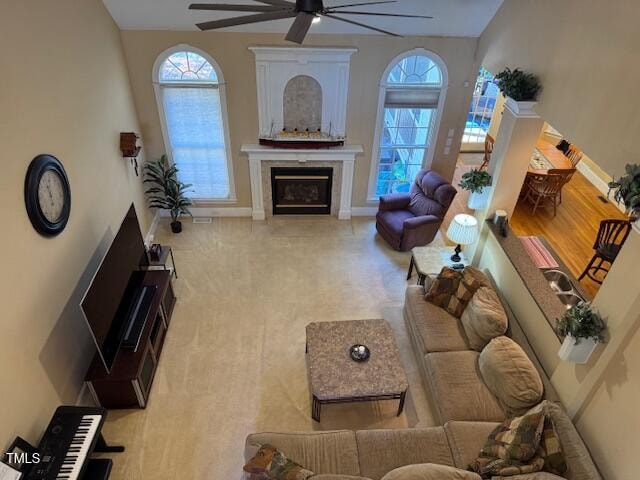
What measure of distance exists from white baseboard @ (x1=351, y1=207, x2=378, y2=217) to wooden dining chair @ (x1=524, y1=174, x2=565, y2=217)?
93.6 inches

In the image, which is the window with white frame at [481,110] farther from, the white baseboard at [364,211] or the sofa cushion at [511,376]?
the sofa cushion at [511,376]

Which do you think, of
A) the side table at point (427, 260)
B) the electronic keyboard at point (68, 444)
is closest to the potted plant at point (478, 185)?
the side table at point (427, 260)

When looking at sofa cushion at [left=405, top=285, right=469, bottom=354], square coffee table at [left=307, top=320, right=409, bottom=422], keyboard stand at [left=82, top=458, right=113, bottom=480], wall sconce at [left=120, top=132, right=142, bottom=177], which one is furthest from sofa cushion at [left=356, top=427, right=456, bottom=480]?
wall sconce at [left=120, top=132, right=142, bottom=177]

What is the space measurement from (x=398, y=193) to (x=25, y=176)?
15.9ft

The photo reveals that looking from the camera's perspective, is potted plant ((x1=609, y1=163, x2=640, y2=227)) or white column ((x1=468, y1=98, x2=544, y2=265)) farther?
white column ((x1=468, y1=98, x2=544, y2=265))

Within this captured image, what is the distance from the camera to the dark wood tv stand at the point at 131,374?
13.2 feet

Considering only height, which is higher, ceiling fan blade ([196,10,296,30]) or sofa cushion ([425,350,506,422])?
ceiling fan blade ([196,10,296,30])

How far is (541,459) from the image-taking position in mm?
3215

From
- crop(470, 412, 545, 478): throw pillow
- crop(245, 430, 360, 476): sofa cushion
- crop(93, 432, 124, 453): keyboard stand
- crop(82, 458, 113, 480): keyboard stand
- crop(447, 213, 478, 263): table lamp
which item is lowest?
crop(93, 432, 124, 453): keyboard stand

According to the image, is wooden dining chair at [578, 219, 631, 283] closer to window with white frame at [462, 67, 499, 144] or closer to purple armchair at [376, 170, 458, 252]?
purple armchair at [376, 170, 458, 252]

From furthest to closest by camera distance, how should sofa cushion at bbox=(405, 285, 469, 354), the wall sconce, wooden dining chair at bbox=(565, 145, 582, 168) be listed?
wooden dining chair at bbox=(565, 145, 582, 168)
the wall sconce
sofa cushion at bbox=(405, 285, 469, 354)

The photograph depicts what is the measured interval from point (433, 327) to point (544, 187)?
11.2 feet

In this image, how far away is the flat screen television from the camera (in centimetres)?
379

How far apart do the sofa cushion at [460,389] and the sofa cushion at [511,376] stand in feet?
0.30
